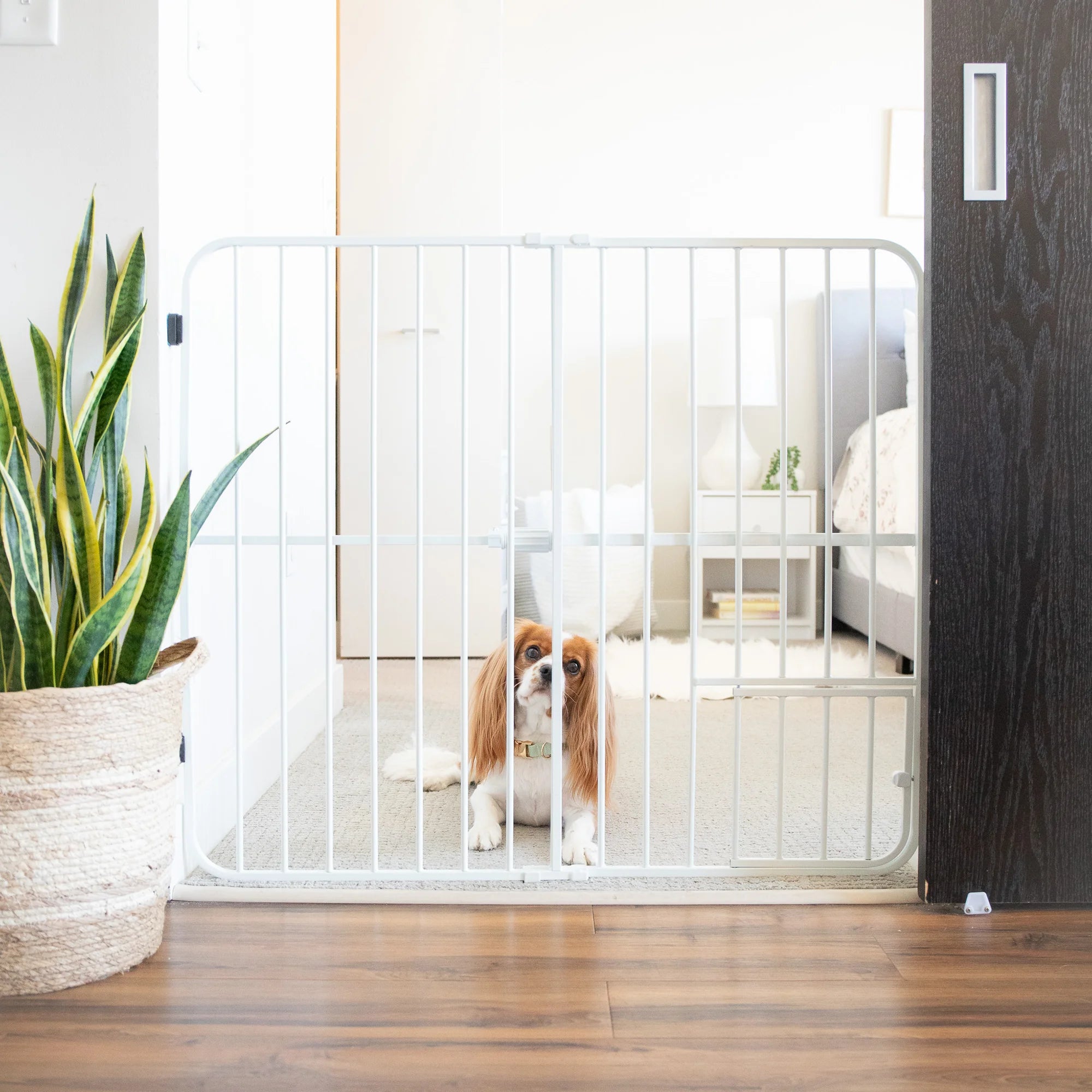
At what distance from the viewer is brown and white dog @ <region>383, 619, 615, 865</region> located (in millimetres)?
1581

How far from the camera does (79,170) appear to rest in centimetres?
143

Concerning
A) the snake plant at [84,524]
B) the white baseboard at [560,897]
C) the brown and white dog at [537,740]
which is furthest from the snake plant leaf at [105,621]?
the brown and white dog at [537,740]

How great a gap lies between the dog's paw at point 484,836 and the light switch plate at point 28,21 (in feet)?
4.64

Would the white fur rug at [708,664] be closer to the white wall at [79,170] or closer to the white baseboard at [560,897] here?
the white baseboard at [560,897]

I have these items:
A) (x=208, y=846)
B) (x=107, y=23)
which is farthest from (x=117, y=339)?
(x=208, y=846)

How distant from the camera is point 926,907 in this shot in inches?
55.1

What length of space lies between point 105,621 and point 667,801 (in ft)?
3.78

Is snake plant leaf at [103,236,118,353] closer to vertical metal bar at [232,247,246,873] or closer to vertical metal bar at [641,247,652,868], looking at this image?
vertical metal bar at [232,247,246,873]

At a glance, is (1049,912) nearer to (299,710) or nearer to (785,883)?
(785,883)

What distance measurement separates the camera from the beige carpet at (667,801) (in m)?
1.59

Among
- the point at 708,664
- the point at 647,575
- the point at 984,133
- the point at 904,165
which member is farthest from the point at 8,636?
the point at 904,165

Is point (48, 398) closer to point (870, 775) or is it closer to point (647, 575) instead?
point (647, 575)

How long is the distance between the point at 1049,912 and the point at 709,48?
3.66 m

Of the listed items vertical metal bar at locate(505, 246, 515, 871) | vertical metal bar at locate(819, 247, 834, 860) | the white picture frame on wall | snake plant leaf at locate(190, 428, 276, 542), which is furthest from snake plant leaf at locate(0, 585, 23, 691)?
the white picture frame on wall
